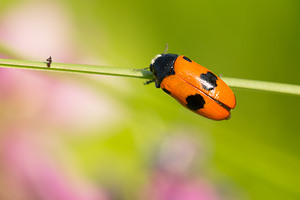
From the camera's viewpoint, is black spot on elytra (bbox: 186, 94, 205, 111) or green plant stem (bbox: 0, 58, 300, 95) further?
black spot on elytra (bbox: 186, 94, 205, 111)

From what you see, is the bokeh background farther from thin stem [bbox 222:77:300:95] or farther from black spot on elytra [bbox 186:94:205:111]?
thin stem [bbox 222:77:300:95]

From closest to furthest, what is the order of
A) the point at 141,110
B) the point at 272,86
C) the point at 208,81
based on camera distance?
the point at 272,86 → the point at 208,81 → the point at 141,110

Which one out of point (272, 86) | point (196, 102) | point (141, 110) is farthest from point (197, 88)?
point (141, 110)

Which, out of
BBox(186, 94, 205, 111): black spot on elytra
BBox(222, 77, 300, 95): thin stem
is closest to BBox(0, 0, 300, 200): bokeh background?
BBox(186, 94, 205, 111): black spot on elytra

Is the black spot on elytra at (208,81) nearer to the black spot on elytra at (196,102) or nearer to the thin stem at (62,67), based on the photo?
the black spot on elytra at (196,102)

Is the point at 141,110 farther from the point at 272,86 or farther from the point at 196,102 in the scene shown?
the point at 272,86

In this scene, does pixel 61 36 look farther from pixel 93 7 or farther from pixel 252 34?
pixel 252 34

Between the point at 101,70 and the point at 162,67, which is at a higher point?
the point at 162,67
